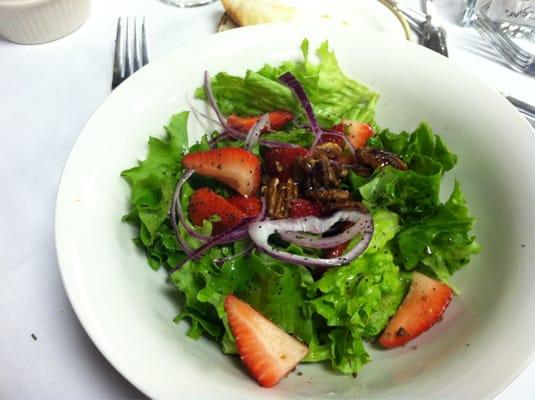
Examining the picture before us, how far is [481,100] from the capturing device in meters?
1.52

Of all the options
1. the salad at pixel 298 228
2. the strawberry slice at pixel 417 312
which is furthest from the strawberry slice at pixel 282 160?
the strawberry slice at pixel 417 312

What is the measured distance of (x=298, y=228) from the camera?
1.37 m

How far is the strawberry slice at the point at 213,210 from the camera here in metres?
1.38

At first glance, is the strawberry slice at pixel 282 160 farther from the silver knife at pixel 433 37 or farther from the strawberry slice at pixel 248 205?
the silver knife at pixel 433 37

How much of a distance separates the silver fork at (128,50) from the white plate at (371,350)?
47cm

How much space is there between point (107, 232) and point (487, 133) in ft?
3.56

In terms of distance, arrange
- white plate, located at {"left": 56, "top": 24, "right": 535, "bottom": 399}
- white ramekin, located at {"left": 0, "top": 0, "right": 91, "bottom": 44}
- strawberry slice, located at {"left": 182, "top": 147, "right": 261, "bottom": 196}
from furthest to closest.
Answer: white ramekin, located at {"left": 0, "top": 0, "right": 91, "bottom": 44} → strawberry slice, located at {"left": 182, "top": 147, "right": 261, "bottom": 196} → white plate, located at {"left": 56, "top": 24, "right": 535, "bottom": 399}

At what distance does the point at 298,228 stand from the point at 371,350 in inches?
14.5

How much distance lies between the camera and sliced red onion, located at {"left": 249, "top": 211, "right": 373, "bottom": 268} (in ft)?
4.20

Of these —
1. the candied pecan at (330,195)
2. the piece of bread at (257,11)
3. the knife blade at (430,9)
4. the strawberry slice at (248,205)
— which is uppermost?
the knife blade at (430,9)

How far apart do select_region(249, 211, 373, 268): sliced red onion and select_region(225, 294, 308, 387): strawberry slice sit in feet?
0.51

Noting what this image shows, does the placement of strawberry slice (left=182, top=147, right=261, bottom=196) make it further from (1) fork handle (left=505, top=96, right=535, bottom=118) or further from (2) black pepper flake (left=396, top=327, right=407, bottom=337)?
(1) fork handle (left=505, top=96, right=535, bottom=118)

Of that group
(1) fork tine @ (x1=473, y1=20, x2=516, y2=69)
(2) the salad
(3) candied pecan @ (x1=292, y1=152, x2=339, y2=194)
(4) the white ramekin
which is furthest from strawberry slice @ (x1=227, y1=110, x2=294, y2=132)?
(1) fork tine @ (x1=473, y1=20, x2=516, y2=69)

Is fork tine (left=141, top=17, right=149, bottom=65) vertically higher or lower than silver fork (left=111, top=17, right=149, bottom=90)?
higher
